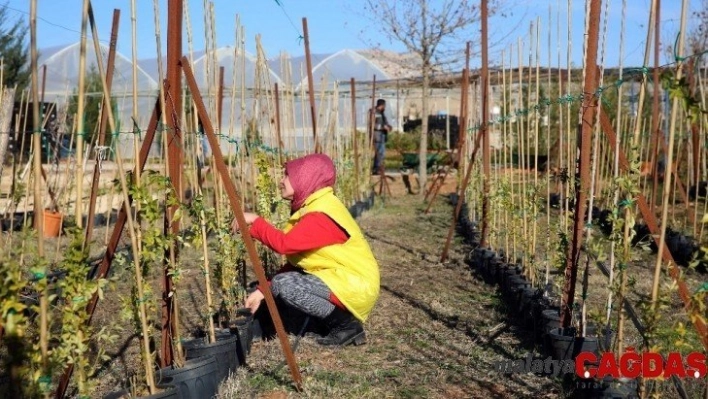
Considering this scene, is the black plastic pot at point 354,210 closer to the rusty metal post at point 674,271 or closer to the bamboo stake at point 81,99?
the rusty metal post at point 674,271

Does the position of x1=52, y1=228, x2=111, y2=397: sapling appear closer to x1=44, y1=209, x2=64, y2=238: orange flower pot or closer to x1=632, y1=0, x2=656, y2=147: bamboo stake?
x1=632, y1=0, x2=656, y2=147: bamboo stake

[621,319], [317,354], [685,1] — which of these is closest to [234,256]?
[317,354]

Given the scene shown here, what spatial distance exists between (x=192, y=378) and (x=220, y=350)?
39 cm

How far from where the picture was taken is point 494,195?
6438 mm

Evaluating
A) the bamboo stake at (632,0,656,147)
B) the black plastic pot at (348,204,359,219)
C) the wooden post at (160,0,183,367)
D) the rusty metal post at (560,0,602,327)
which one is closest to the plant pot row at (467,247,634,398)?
the rusty metal post at (560,0,602,327)

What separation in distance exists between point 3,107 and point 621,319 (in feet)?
9.17

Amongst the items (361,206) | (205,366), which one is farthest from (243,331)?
(361,206)

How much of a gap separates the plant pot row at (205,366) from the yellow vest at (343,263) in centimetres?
48

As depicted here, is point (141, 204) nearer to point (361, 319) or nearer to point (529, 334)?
point (361, 319)

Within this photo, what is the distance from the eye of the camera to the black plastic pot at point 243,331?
4066 mm

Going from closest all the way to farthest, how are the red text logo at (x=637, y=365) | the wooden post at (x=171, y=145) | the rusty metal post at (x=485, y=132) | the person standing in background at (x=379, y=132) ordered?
1. the red text logo at (x=637, y=365)
2. the wooden post at (x=171, y=145)
3. the rusty metal post at (x=485, y=132)
4. the person standing in background at (x=379, y=132)

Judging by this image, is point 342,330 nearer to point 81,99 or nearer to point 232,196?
point 232,196

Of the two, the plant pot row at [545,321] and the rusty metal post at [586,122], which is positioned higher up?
the rusty metal post at [586,122]

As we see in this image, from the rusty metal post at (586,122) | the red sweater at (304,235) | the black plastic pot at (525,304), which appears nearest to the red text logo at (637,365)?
the rusty metal post at (586,122)
